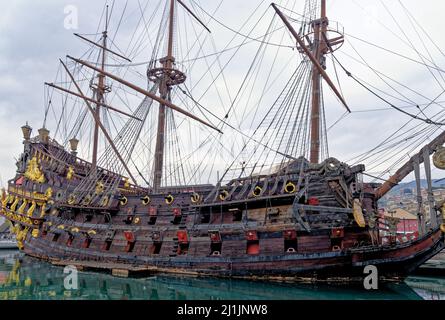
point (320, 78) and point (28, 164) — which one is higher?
point (320, 78)

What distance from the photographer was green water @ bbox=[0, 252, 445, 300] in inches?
594

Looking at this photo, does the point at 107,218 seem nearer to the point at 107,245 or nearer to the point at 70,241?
the point at 107,245

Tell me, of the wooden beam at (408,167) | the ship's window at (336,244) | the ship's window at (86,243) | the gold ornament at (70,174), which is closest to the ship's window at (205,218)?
the ship's window at (336,244)

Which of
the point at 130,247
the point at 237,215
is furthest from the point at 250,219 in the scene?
the point at 130,247

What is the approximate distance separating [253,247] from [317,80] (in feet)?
39.0

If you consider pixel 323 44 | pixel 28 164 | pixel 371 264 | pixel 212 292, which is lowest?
pixel 212 292

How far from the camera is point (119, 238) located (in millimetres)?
25078

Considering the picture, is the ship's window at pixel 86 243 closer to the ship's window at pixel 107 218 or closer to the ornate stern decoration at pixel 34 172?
the ship's window at pixel 107 218

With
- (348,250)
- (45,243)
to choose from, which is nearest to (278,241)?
(348,250)

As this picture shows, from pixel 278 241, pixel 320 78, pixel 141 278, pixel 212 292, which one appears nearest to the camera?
pixel 212 292

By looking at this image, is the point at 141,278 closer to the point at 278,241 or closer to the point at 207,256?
the point at 207,256

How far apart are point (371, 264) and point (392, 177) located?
16.9 feet

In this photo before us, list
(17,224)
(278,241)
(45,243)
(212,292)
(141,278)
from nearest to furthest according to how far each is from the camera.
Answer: (212,292) → (278,241) → (141,278) → (45,243) → (17,224)

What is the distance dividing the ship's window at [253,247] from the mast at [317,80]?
6.61 metres
